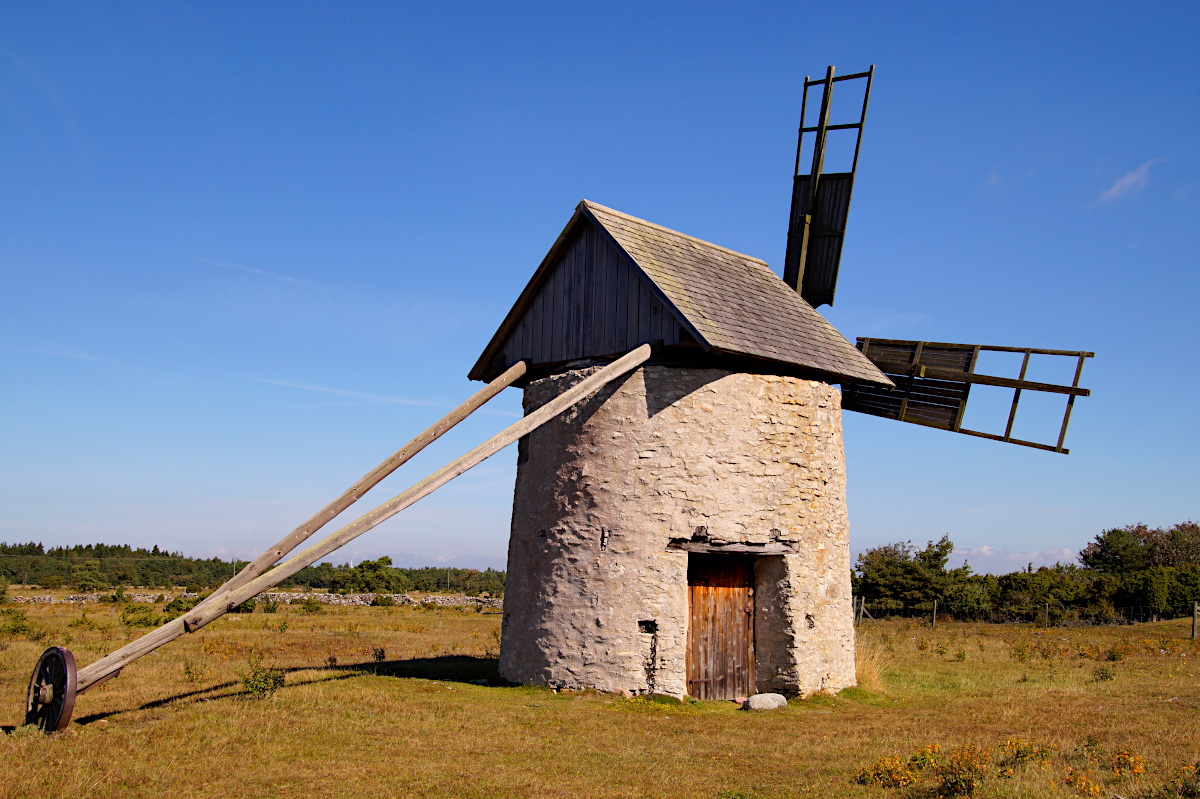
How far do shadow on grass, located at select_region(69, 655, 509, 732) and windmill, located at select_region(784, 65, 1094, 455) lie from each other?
297 inches

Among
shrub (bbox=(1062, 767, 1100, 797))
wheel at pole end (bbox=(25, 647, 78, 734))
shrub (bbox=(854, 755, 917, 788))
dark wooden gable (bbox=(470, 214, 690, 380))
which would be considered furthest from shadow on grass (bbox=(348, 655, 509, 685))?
shrub (bbox=(1062, 767, 1100, 797))

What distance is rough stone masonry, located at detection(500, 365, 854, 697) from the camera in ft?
33.9

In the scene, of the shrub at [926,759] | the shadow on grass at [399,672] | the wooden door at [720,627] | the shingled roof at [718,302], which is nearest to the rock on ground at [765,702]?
the wooden door at [720,627]

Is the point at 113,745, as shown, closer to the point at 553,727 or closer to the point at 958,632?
the point at 553,727

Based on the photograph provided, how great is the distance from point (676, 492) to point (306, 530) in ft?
15.1

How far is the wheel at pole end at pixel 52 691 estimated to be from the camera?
743cm

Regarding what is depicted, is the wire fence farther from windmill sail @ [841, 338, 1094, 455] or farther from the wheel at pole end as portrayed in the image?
the wheel at pole end

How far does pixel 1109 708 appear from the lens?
1060cm

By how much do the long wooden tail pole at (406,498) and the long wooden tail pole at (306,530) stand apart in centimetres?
20

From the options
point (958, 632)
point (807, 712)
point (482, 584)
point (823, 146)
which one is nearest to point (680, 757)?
point (807, 712)

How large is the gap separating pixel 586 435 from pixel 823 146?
794 cm

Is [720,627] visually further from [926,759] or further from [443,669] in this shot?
[443,669]

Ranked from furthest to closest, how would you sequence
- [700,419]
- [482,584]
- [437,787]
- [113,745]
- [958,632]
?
[482,584] → [958,632] → [700,419] → [113,745] → [437,787]

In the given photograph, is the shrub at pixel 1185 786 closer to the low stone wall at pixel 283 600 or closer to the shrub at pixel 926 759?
the shrub at pixel 926 759
